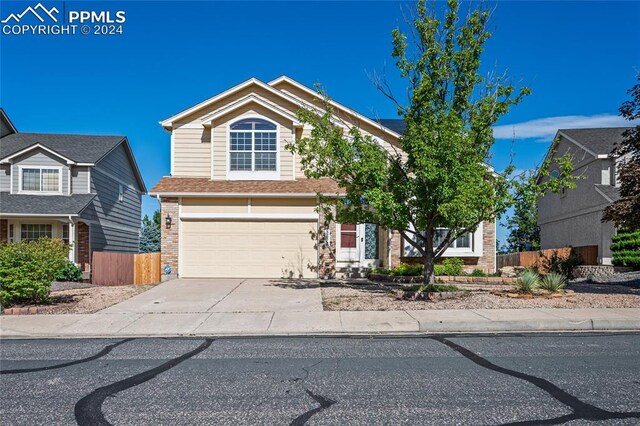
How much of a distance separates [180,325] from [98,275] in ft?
31.8

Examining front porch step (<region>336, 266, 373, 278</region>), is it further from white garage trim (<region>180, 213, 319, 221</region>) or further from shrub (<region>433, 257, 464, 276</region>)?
shrub (<region>433, 257, 464, 276</region>)

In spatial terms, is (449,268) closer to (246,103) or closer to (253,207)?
(253,207)

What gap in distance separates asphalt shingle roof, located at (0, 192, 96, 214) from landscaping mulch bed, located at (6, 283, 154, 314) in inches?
211

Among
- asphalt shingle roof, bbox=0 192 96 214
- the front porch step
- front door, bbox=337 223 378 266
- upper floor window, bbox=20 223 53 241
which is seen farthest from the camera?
upper floor window, bbox=20 223 53 241

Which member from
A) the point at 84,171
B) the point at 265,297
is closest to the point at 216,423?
the point at 265,297

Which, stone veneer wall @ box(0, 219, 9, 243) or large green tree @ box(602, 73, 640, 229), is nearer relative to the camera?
large green tree @ box(602, 73, 640, 229)

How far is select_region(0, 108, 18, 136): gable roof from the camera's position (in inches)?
1061

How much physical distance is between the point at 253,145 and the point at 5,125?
1577 cm

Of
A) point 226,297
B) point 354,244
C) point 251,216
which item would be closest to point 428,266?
point 226,297

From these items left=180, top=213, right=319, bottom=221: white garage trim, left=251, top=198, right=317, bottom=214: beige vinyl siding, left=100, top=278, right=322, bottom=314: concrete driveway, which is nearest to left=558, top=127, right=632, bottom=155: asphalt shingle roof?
left=251, top=198, right=317, bottom=214: beige vinyl siding

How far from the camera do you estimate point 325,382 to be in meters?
6.30

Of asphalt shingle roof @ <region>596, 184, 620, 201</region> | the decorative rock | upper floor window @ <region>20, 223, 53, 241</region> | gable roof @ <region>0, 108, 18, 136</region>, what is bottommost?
the decorative rock

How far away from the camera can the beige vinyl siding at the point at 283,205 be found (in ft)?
62.9

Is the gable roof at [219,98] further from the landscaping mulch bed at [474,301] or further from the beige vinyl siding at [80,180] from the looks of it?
the landscaping mulch bed at [474,301]
